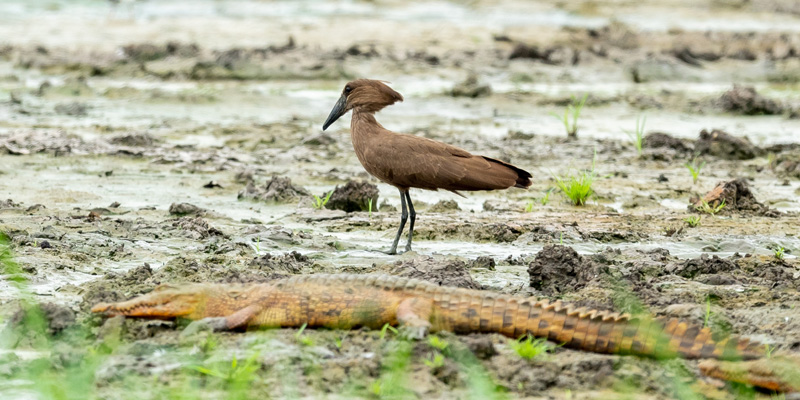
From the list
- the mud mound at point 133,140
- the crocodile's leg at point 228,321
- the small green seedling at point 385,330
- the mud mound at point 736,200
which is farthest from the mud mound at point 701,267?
the mud mound at point 133,140

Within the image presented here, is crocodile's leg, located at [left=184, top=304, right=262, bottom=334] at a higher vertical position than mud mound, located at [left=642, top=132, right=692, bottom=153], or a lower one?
lower

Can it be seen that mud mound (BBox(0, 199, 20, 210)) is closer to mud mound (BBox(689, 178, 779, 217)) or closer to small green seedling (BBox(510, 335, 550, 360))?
small green seedling (BBox(510, 335, 550, 360))

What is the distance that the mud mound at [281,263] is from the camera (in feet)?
17.8

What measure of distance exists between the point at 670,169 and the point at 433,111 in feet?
11.4

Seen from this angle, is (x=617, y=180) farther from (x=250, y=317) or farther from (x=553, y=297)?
(x=250, y=317)

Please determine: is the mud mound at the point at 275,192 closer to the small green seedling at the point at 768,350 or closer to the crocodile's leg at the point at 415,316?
the crocodile's leg at the point at 415,316

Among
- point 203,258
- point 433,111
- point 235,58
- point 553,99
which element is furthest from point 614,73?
point 203,258

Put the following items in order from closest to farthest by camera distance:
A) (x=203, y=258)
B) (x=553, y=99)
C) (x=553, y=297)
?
1. (x=553, y=297)
2. (x=203, y=258)
3. (x=553, y=99)

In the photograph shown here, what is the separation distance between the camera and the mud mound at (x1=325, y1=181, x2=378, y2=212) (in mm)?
7234

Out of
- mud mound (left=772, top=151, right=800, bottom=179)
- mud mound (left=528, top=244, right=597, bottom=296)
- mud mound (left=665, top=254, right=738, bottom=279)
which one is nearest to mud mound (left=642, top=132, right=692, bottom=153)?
mud mound (left=772, top=151, right=800, bottom=179)

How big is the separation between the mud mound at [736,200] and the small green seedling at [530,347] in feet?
12.0

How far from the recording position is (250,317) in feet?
14.2

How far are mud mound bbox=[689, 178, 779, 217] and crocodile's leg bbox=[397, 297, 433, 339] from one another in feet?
12.3

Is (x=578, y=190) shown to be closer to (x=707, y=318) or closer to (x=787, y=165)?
(x=787, y=165)
